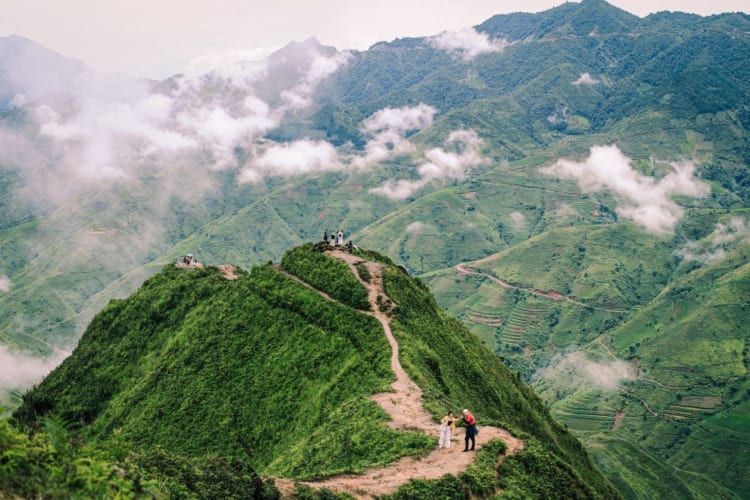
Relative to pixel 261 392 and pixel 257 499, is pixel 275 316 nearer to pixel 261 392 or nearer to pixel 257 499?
pixel 261 392

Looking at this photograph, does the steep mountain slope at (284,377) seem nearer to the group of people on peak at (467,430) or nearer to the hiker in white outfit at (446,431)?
the hiker in white outfit at (446,431)

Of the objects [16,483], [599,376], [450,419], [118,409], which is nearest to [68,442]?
[16,483]

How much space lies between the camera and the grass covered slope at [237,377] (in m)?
38.3

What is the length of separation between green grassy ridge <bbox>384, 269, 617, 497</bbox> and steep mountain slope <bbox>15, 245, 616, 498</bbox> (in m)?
0.19

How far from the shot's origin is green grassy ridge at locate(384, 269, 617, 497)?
46406mm

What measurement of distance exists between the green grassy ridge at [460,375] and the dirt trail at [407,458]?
0.96 m

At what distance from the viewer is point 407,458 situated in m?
30.4

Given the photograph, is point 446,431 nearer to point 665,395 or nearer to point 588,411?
point 588,411

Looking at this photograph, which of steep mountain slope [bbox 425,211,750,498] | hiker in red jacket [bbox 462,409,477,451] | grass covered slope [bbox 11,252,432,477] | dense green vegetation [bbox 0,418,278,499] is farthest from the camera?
steep mountain slope [bbox 425,211,750,498]

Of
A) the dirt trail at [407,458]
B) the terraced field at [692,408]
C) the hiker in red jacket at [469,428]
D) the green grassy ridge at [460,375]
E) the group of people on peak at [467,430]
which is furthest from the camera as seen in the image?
the terraced field at [692,408]

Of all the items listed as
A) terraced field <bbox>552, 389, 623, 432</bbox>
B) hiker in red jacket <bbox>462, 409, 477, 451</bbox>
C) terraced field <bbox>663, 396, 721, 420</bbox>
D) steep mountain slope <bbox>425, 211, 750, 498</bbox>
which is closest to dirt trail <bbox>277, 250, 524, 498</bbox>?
hiker in red jacket <bbox>462, 409, 477, 451</bbox>

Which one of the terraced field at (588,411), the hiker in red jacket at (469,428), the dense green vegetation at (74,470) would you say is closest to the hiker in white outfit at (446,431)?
the hiker in red jacket at (469,428)

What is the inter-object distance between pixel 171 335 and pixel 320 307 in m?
16.9

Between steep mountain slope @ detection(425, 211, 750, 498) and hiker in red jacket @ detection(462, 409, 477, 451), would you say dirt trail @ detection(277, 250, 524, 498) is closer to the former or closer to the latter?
hiker in red jacket @ detection(462, 409, 477, 451)
